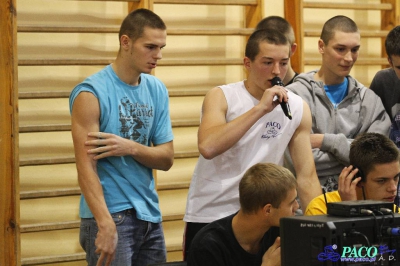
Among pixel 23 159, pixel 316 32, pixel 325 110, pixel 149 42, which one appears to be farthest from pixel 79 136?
pixel 316 32

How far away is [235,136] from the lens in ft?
9.27

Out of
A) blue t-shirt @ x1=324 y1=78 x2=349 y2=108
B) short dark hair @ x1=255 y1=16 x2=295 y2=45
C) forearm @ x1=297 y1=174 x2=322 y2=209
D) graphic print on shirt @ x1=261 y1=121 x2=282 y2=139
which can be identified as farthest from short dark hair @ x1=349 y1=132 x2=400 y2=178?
short dark hair @ x1=255 y1=16 x2=295 y2=45

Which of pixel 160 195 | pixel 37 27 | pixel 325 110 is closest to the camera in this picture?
pixel 325 110

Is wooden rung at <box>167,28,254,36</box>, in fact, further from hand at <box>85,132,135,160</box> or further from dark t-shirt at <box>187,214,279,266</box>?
dark t-shirt at <box>187,214,279,266</box>

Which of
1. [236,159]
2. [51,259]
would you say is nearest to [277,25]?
[236,159]

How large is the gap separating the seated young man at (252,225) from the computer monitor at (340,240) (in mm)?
543

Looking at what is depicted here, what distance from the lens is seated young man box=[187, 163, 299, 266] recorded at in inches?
94.3

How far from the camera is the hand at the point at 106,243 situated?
2744 millimetres

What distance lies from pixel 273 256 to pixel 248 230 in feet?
0.56

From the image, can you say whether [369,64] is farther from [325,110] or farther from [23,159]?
[23,159]

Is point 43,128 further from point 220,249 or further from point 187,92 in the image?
point 220,249

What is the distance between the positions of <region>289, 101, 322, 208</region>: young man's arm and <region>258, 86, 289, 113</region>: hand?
0.20 metres

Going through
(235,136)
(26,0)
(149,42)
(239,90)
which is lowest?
(235,136)

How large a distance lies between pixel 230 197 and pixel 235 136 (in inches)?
10.5
